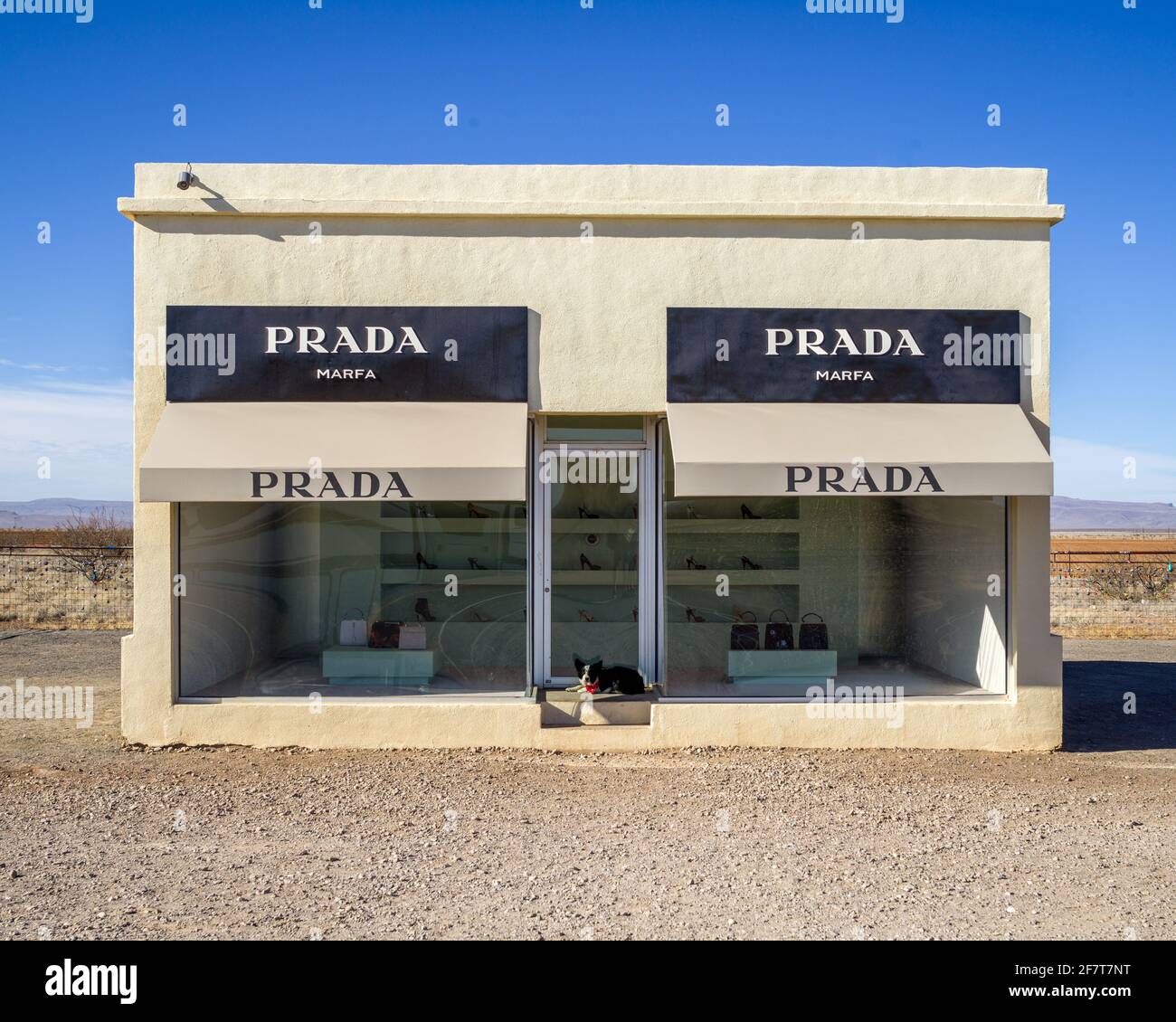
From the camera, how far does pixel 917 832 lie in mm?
6316

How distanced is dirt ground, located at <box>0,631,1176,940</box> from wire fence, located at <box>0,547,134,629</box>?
36.2 ft

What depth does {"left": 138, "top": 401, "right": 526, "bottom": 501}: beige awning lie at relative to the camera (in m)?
8.05

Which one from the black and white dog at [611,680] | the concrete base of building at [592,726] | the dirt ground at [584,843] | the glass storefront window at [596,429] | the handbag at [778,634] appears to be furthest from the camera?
the handbag at [778,634]

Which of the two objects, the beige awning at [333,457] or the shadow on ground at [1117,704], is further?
the shadow on ground at [1117,704]

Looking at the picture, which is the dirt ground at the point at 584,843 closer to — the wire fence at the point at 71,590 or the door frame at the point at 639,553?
the door frame at the point at 639,553

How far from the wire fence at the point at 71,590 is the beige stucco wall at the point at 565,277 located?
36.5 ft

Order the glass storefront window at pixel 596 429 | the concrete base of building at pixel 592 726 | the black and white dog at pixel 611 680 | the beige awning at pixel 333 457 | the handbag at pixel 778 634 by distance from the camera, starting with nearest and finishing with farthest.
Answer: the beige awning at pixel 333 457 → the concrete base of building at pixel 592 726 → the black and white dog at pixel 611 680 → the glass storefront window at pixel 596 429 → the handbag at pixel 778 634

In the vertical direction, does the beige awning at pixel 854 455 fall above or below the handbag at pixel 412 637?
above

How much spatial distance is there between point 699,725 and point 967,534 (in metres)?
3.21

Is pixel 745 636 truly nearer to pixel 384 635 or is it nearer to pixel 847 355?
pixel 847 355

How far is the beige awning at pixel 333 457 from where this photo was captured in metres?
8.05

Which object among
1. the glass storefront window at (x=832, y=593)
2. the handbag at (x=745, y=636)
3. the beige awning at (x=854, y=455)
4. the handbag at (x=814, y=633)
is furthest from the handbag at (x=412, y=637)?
the handbag at (x=814, y=633)

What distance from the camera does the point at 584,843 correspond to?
609cm
